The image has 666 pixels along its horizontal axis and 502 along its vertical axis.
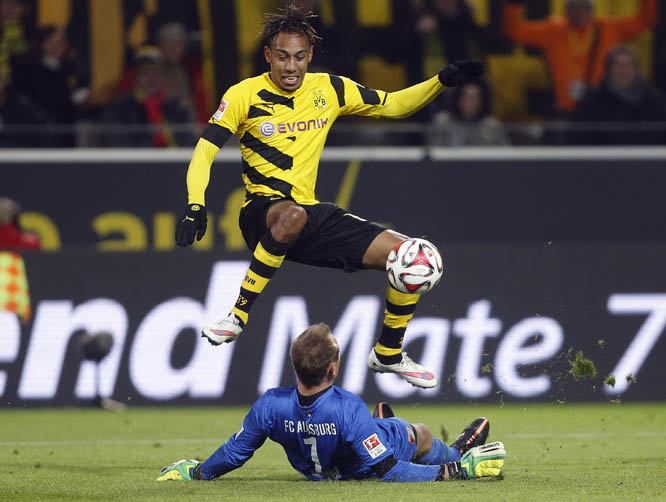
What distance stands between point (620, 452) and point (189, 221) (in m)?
3.73

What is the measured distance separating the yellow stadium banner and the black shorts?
4448 millimetres

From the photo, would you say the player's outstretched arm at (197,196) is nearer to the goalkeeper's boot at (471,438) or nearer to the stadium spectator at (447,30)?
the goalkeeper's boot at (471,438)

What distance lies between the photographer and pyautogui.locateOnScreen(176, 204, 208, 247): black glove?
7457mm

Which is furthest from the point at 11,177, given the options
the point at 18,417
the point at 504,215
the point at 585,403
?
the point at 585,403

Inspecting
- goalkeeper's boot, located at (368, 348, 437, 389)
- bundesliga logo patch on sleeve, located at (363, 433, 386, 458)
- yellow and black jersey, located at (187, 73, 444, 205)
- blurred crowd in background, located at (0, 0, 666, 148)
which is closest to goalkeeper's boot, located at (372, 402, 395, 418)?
goalkeeper's boot, located at (368, 348, 437, 389)

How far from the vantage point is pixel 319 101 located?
27.4 feet

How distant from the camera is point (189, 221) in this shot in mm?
7504

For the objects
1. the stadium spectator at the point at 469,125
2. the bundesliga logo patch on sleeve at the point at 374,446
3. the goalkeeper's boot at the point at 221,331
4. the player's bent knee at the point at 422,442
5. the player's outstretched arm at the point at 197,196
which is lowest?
the player's bent knee at the point at 422,442

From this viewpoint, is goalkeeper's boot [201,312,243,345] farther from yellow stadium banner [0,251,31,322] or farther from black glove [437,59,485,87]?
yellow stadium banner [0,251,31,322]

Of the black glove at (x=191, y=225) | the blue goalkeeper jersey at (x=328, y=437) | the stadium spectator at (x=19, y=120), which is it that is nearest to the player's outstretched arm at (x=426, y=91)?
the black glove at (x=191, y=225)

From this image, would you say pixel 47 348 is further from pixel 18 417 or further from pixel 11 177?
pixel 11 177

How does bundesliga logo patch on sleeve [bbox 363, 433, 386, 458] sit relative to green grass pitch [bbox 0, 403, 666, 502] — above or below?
above

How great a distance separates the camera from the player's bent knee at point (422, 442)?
743 centimetres

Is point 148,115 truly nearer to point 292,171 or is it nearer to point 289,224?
point 292,171
